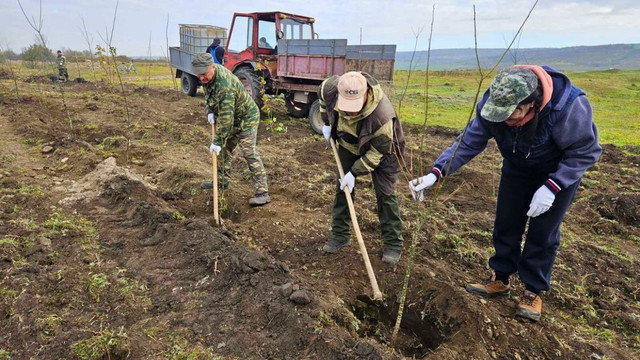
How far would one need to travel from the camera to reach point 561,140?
2197 mm

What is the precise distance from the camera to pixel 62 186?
482 centimetres

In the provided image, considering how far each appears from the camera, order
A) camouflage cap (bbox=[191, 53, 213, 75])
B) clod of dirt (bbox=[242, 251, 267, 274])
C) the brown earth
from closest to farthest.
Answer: the brown earth, clod of dirt (bbox=[242, 251, 267, 274]), camouflage cap (bbox=[191, 53, 213, 75])

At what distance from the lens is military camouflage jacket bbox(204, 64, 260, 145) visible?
4242 mm

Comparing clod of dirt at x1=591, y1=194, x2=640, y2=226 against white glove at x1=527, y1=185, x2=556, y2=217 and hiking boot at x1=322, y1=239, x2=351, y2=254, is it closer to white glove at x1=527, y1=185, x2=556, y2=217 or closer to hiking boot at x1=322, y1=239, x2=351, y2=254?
white glove at x1=527, y1=185, x2=556, y2=217

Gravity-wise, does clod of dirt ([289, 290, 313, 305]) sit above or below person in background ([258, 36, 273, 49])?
below

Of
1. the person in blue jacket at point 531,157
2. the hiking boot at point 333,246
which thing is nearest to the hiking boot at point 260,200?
the hiking boot at point 333,246

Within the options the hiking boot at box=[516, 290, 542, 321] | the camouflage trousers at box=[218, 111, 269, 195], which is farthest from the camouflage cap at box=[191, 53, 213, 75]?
the hiking boot at box=[516, 290, 542, 321]

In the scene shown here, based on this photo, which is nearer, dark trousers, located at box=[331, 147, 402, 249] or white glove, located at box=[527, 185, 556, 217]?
white glove, located at box=[527, 185, 556, 217]

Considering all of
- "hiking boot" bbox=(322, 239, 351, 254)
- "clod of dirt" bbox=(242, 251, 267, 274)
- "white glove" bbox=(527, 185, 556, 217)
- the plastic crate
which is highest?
the plastic crate

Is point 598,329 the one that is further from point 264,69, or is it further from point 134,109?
point 134,109

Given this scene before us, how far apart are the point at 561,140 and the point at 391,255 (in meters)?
1.68

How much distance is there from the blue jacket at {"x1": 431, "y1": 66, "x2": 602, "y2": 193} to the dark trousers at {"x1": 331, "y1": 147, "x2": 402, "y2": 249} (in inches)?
43.0

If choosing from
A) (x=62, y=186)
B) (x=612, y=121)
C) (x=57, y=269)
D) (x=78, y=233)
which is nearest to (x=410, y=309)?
(x=57, y=269)

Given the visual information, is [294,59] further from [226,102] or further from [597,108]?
[597,108]
